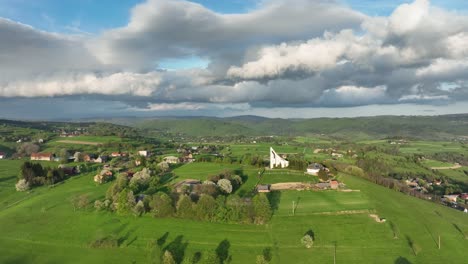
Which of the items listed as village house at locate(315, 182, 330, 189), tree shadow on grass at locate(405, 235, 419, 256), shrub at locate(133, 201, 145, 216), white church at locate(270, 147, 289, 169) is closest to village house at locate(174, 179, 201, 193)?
shrub at locate(133, 201, 145, 216)

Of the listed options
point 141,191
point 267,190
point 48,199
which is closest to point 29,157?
point 48,199

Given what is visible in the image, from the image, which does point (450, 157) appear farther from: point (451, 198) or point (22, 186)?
point (22, 186)

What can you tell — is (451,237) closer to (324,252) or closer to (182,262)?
(324,252)

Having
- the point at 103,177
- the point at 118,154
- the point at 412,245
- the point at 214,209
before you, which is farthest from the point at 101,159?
the point at 412,245

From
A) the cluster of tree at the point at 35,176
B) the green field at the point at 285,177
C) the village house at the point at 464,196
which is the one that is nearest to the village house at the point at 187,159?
the green field at the point at 285,177

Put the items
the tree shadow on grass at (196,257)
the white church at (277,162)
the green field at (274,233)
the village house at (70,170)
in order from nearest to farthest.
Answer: the tree shadow on grass at (196,257) → the green field at (274,233) → the village house at (70,170) → the white church at (277,162)

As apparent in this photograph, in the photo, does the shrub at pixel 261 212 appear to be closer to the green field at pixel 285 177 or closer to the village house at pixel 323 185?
the village house at pixel 323 185
